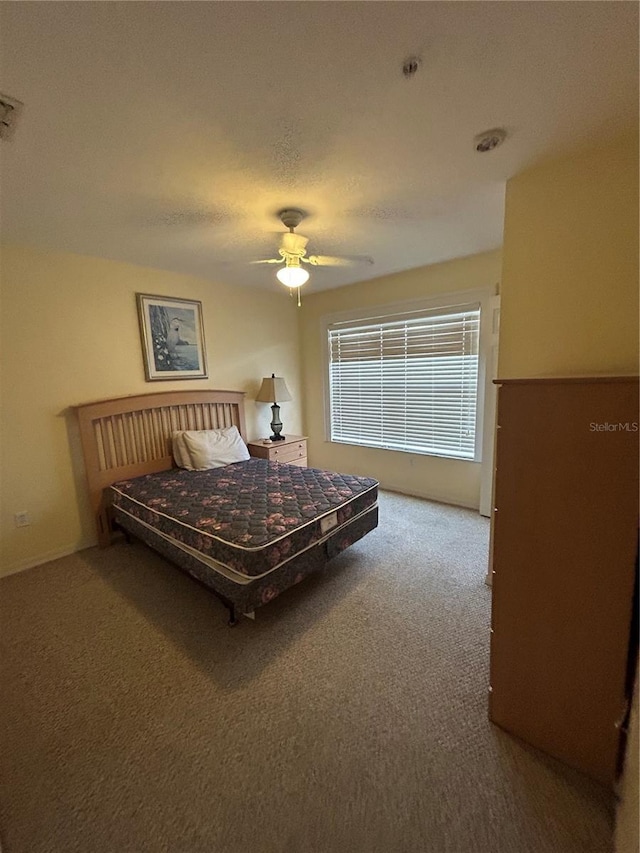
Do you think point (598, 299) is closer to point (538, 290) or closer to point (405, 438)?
point (538, 290)

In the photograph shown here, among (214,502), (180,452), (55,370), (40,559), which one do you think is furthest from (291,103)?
(40,559)

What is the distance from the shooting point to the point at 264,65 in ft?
3.51

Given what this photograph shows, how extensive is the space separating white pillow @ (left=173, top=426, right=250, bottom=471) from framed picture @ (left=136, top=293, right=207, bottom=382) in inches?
25.8

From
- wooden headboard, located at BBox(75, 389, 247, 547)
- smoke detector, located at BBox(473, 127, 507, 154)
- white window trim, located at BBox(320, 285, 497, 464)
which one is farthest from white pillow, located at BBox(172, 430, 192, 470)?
smoke detector, located at BBox(473, 127, 507, 154)

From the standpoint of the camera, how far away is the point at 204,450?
3.17 metres

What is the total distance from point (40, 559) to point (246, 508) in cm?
187

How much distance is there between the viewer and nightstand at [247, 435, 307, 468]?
12.2 feet

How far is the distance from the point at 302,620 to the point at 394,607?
0.58 m

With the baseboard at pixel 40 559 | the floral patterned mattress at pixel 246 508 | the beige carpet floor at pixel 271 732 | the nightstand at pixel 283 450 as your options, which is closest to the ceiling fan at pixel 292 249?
the floral patterned mattress at pixel 246 508

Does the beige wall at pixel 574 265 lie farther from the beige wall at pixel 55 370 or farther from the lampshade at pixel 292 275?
the beige wall at pixel 55 370

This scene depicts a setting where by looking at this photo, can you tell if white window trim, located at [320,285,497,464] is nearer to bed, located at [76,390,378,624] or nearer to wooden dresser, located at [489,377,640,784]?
bed, located at [76,390,378,624]

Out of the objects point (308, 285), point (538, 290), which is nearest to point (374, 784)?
point (538, 290)

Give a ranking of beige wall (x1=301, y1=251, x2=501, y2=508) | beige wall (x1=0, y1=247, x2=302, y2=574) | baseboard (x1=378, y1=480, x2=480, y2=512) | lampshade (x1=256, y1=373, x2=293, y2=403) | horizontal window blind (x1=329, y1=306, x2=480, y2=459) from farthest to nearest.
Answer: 1. lampshade (x1=256, y1=373, x2=293, y2=403)
2. baseboard (x1=378, y1=480, x2=480, y2=512)
3. horizontal window blind (x1=329, y1=306, x2=480, y2=459)
4. beige wall (x1=301, y1=251, x2=501, y2=508)
5. beige wall (x1=0, y1=247, x2=302, y2=574)

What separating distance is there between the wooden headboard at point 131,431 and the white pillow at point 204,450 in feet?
0.62
